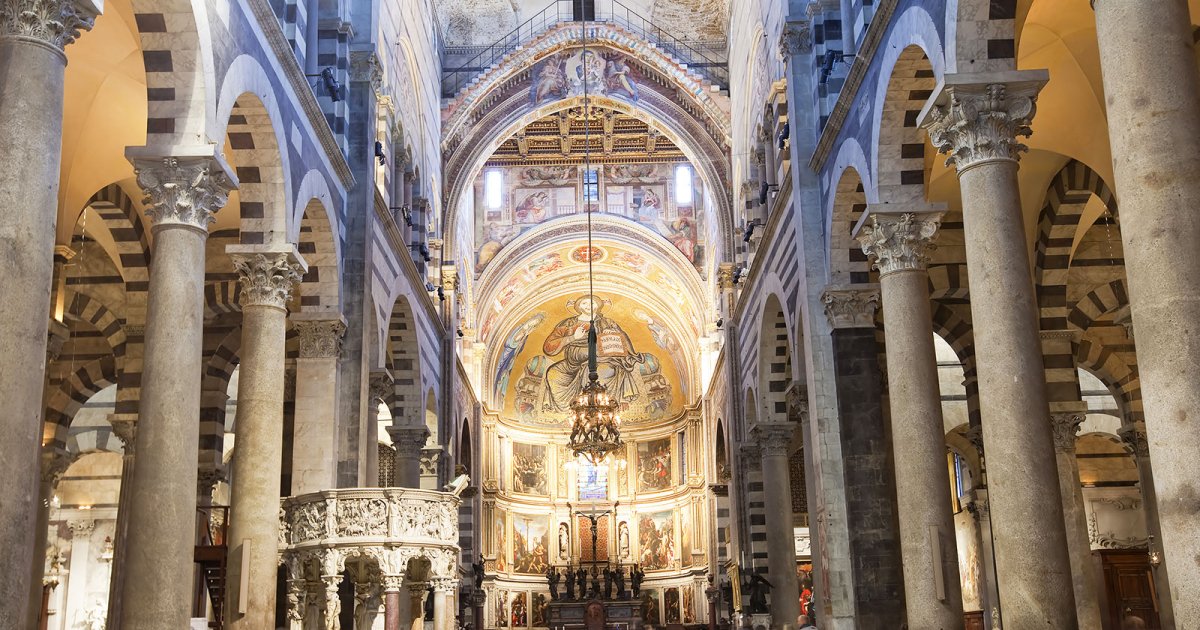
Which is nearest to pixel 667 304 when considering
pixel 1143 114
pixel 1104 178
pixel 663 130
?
pixel 663 130

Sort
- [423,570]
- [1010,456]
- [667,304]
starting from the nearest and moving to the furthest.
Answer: [1010,456], [423,570], [667,304]

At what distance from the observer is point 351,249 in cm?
1631

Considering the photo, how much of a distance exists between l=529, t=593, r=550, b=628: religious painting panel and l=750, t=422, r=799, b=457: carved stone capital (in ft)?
59.1

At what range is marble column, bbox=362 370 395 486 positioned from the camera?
55.9 feet

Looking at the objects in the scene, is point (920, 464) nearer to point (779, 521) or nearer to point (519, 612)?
point (779, 521)

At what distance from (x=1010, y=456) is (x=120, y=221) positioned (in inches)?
487

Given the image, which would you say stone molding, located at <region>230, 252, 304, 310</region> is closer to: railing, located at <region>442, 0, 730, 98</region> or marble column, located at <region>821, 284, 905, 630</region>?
marble column, located at <region>821, 284, 905, 630</region>

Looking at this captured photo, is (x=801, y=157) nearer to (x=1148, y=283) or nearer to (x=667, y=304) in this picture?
(x=1148, y=283)

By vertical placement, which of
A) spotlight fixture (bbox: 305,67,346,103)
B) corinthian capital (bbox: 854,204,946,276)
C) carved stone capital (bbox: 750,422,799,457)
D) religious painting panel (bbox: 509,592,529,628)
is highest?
spotlight fixture (bbox: 305,67,346,103)

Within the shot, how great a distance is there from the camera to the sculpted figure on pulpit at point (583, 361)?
40.1 m

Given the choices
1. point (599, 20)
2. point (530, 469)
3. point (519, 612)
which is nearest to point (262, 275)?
point (599, 20)

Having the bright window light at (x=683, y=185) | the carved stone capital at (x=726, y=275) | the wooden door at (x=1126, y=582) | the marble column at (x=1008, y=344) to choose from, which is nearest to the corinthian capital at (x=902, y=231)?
the marble column at (x=1008, y=344)

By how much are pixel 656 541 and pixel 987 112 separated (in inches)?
1234

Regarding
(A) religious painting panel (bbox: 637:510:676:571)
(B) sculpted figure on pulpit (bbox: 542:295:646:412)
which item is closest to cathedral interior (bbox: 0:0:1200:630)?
(A) religious painting panel (bbox: 637:510:676:571)
